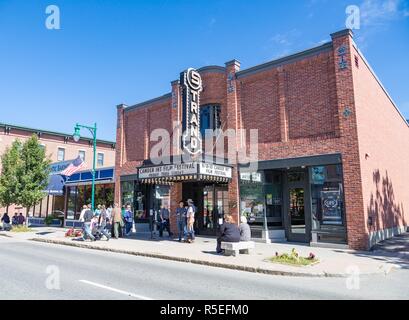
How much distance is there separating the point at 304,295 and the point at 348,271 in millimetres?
2816

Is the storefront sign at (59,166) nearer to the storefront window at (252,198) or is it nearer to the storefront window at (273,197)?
the storefront window at (252,198)

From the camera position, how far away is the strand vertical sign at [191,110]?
16375 millimetres

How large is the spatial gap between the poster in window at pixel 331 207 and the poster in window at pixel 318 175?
505 millimetres

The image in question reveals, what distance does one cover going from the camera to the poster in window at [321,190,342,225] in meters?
13.4

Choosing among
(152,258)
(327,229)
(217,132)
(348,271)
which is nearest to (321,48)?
(217,132)

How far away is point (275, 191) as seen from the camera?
16.0 meters

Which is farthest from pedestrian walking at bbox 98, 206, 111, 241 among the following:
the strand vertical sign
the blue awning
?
the blue awning

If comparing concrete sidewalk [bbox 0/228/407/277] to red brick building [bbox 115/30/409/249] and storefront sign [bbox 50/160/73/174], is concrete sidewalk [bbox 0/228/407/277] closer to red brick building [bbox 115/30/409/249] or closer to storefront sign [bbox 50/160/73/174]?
red brick building [bbox 115/30/409/249]

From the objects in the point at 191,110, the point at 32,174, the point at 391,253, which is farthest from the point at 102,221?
the point at 391,253

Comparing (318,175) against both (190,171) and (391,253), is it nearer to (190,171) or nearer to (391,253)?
(391,253)

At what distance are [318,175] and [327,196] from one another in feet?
3.11

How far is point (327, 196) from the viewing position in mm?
13758

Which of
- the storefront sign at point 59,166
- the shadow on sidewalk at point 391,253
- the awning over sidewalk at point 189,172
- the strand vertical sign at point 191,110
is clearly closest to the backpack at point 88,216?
the awning over sidewalk at point 189,172

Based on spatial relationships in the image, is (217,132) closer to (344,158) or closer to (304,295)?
(344,158)
